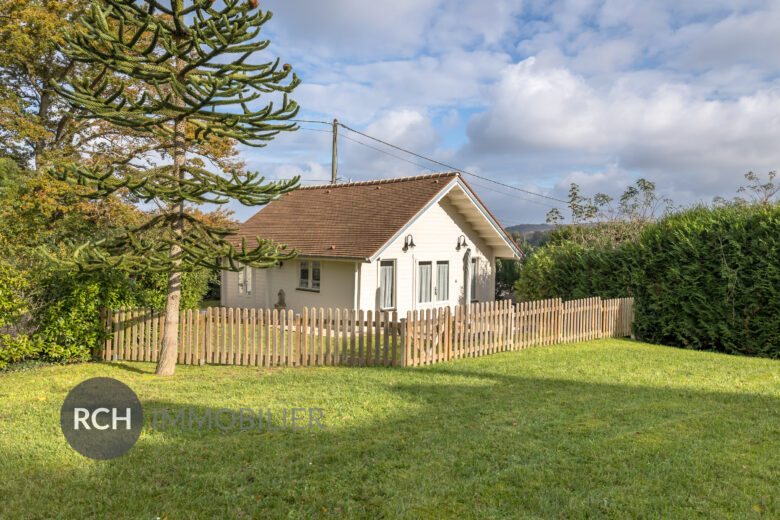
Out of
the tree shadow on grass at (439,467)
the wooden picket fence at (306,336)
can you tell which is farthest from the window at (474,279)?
the tree shadow on grass at (439,467)

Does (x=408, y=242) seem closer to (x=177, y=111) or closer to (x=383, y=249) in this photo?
(x=383, y=249)

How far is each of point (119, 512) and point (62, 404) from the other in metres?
4.62

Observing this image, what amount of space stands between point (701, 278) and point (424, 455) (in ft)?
46.5

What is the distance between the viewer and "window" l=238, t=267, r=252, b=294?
75.6 ft

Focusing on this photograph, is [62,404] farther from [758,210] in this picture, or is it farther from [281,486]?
[758,210]

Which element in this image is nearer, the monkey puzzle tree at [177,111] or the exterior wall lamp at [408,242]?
the monkey puzzle tree at [177,111]

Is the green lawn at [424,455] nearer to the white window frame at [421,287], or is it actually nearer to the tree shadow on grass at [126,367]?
the tree shadow on grass at [126,367]

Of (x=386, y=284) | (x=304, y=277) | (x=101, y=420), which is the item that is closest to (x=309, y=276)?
(x=304, y=277)

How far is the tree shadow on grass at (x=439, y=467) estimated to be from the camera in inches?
188

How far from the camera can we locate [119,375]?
11148mm

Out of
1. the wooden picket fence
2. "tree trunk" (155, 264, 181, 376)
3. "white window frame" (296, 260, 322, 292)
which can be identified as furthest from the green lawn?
"white window frame" (296, 260, 322, 292)

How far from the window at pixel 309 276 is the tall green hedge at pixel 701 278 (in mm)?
9945

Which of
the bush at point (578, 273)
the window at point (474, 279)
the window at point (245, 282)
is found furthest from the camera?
the window at point (245, 282)

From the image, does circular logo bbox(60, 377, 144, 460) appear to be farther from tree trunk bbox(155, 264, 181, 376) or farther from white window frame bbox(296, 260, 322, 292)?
white window frame bbox(296, 260, 322, 292)
